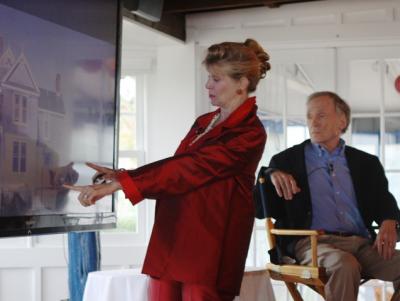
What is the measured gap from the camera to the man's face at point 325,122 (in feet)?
12.7

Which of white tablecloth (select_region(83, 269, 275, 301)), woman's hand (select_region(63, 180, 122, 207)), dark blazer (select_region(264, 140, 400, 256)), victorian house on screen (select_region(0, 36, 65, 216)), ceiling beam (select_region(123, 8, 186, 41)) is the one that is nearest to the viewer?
woman's hand (select_region(63, 180, 122, 207))

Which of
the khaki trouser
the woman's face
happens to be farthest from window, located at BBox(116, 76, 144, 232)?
the woman's face

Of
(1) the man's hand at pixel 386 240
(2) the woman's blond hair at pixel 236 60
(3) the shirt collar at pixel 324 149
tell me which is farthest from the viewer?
(3) the shirt collar at pixel 324 149

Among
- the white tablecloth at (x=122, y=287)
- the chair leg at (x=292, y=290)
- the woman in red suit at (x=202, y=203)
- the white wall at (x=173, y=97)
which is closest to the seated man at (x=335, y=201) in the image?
the chair leg at (x=292, y=290)

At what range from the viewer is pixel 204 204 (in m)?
2.25

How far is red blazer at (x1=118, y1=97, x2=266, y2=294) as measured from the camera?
2191mm

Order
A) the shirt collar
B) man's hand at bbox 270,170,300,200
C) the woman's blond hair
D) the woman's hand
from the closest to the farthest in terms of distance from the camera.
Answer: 1. the woman's hand
2. the woman's blond hair
3. man's hand at bbox 270,170,300,200
4. the shirt collar

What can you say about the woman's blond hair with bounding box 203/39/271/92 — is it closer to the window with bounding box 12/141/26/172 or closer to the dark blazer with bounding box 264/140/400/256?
the window with bounding box 12/141/26/172

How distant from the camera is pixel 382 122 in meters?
5.07

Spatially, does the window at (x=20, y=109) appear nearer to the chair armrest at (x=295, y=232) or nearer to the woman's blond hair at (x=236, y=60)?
the woman's blond hair at (x=236, y=60)

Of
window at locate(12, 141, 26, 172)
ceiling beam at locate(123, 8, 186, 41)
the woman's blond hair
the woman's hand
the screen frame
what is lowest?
the screen frame

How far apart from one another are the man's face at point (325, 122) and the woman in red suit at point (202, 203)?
1558mm

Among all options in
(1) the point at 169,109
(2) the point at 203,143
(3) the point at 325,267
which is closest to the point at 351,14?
(1) the point at 169,109

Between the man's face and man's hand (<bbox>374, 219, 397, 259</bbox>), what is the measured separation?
0.49 m
